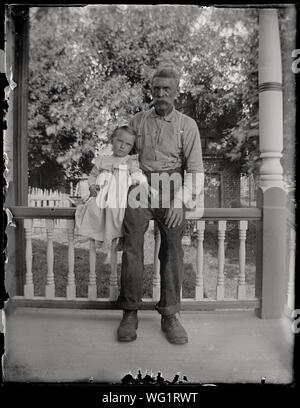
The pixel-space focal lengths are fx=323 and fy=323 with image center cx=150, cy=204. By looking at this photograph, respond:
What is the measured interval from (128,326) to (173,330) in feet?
0.68

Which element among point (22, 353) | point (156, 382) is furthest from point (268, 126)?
point (22, 353)

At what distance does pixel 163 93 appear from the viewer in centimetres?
142

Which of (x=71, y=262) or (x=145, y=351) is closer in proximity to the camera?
(x=145, y=351)

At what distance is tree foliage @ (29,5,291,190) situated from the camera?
1395 mm

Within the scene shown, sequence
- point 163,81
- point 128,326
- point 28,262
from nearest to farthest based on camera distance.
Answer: point 163,81 < point 128,326 < point 28,262

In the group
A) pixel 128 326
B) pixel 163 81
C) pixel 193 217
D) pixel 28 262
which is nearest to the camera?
pixel 163 81

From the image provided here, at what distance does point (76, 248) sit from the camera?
1.75 metres

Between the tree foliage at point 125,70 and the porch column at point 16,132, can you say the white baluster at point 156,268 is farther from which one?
the porch column at point 16,132

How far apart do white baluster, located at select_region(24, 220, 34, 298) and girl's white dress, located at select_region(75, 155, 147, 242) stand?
0.40 meters

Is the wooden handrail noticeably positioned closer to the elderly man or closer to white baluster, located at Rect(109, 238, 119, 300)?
the elderly man

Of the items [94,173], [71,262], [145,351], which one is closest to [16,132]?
[94,173]

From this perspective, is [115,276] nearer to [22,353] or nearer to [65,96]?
[22,353]

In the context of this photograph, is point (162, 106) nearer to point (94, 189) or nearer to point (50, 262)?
point (94, 189)

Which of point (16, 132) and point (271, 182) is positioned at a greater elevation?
point (16, 132)
